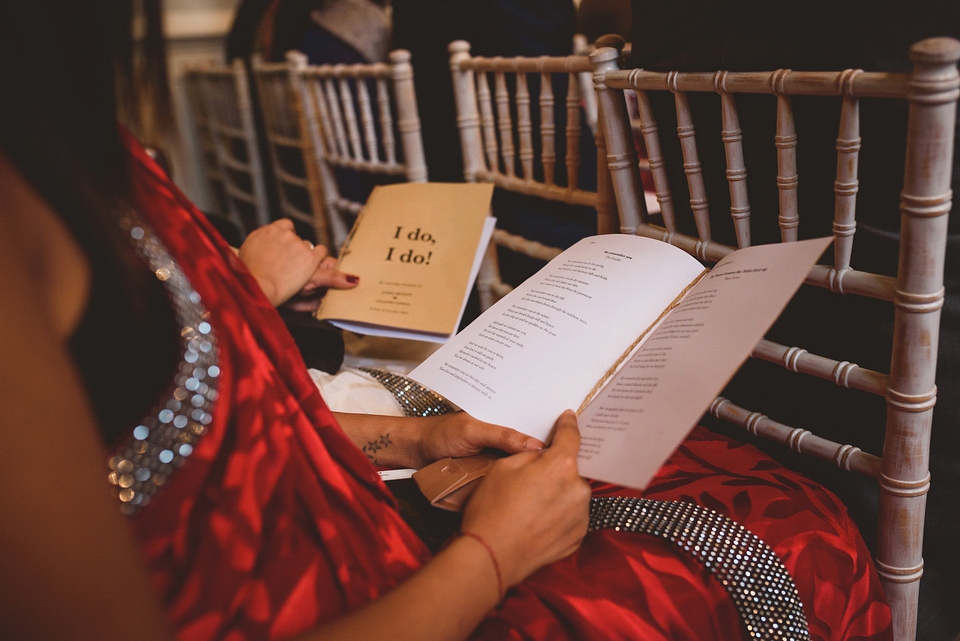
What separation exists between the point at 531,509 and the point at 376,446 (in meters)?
0.23

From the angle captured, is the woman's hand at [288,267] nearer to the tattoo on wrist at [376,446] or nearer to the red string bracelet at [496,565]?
the tattoo on wrist at [376,446]

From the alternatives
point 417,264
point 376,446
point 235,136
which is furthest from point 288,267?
point 235,136

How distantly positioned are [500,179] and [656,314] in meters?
0.56

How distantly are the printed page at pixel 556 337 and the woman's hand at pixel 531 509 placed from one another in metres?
0.05

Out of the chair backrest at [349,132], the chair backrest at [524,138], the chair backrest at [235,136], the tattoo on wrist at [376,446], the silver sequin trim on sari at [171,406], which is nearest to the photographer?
the silver sequin trim on sari at [171,406]

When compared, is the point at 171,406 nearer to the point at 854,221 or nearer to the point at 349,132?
the point at 854,221

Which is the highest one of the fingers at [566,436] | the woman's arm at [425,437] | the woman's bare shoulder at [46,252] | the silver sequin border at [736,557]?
the woman's bare shoulder at [46,252]

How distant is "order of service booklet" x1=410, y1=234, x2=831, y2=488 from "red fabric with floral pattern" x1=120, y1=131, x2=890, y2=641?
0.30 feet

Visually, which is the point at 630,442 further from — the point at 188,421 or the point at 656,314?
the point at 188,421

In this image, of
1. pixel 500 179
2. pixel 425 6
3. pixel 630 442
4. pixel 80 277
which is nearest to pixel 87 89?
pixel 80 277

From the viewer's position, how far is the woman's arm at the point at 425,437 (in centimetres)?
53

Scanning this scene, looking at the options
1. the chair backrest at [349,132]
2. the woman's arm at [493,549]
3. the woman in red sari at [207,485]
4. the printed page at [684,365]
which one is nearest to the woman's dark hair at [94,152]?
the woman in red sari at [207,485]

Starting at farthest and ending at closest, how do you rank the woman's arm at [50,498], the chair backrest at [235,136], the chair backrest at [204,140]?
the chair backrest at [204,140] → the chair backrest at [235,136] → the woman's arm at [50,498]

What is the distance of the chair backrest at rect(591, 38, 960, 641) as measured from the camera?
429mm
